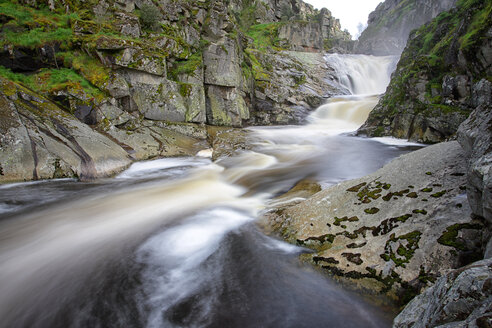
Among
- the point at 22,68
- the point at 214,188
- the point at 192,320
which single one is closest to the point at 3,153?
the point at 22,68

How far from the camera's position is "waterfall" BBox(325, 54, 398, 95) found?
31.0 metres

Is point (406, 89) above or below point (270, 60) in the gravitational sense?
below

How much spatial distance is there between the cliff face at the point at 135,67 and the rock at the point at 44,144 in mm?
194

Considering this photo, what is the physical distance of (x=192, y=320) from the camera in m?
3.06

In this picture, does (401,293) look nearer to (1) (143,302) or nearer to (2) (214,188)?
(1) (143,302)

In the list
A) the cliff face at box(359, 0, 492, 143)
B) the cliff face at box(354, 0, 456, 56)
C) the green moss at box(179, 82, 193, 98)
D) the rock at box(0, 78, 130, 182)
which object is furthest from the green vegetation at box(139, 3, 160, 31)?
the cliff face at box(354, 0, 456, 56)

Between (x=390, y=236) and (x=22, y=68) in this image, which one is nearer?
(x=390, y=236)

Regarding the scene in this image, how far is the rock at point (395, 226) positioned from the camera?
2.90 m

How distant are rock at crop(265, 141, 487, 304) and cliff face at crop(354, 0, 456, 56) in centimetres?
5553

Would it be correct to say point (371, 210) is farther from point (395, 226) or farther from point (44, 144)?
point (44, 144)

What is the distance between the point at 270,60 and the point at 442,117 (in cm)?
1781

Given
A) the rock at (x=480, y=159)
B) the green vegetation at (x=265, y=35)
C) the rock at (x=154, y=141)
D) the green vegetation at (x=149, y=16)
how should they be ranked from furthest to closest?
the green vegetation at (x=265, y=35) → the green vegetation at (x=149, y=16) → the rock at (x=154, y=141) → the rock at (x=480, y=159)

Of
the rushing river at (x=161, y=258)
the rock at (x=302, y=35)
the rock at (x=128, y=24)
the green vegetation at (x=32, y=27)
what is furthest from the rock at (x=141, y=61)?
the rock at (x=302, y=35)

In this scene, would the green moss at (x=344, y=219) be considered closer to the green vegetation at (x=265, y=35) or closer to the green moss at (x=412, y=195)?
the green moss at (x=412, y=195)
